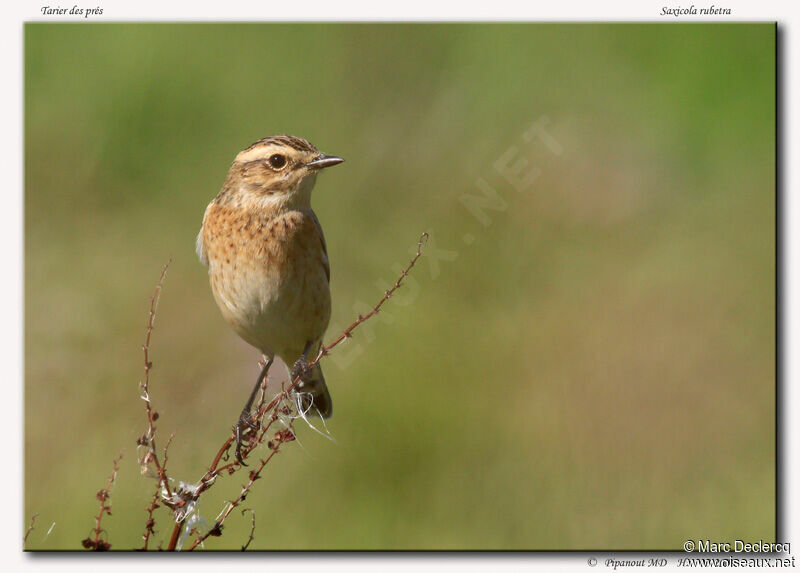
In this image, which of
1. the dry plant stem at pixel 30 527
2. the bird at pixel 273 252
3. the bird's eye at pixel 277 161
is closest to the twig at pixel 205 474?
the bird at pixel 273 252

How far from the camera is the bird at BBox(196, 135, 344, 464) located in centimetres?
368

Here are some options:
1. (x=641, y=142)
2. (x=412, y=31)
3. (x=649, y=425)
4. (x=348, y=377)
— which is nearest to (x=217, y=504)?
(x=348, y=377)

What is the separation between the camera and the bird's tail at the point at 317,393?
388cm

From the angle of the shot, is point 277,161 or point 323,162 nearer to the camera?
point 323,162

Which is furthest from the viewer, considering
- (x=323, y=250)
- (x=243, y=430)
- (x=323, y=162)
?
(x=323, y=250)

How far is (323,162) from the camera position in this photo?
143 inches

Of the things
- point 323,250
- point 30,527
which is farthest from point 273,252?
point 30,527

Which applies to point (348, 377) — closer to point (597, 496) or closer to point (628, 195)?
point (597, 496)

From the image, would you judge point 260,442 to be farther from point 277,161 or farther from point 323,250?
point 277,161

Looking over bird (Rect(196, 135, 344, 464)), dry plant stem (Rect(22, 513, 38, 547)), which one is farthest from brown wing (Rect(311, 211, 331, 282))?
dry plant stem (Rect(22, 513, 38, 547))

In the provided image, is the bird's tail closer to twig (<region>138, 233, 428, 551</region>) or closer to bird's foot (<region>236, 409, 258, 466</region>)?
bird's foot (<region>236, 409, 258, 466</region>)

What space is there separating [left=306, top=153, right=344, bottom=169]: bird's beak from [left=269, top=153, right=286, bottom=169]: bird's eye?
0.11 m

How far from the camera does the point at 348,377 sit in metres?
4.38

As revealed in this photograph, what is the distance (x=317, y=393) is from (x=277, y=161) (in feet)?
3.41
